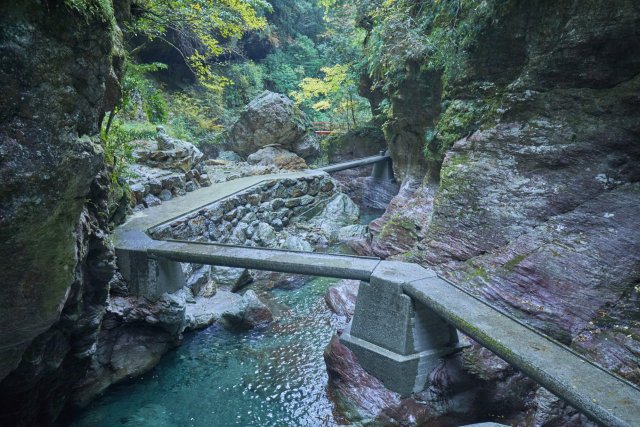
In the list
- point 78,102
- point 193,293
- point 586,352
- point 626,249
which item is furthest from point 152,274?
point 626,249

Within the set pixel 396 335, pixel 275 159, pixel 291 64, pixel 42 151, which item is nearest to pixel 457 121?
pixel 396 335

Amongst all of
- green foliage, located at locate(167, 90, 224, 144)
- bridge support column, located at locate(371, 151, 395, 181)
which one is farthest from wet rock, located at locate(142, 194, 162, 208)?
bridge support column, located at locate(371, 151, 395, 181)

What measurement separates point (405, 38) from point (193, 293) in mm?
6913

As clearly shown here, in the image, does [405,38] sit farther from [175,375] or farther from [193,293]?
[175,375]

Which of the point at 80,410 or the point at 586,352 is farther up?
the point at 586,352

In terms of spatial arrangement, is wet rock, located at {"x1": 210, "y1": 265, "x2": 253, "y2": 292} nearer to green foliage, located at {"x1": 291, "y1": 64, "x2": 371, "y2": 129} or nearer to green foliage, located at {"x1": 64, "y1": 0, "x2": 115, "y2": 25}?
green foliage, located at {"x1": 64, "y1": 0, "x2": 115, "y2": 25}

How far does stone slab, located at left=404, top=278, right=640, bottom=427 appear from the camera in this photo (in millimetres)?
2744

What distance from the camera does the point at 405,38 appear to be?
7.98m

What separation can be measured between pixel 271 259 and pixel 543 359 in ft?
11.2

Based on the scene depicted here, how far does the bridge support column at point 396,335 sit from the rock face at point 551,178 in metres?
0.92

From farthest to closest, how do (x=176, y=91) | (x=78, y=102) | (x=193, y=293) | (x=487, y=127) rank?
(x=176, y=91)
(x=193, y=293)
(x=487, y=127)
(x=78, y=102)

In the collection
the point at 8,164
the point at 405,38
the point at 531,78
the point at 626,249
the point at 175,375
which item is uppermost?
the point at 405,38

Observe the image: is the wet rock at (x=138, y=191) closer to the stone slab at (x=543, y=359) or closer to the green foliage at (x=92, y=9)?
the green foliage at (x=92, y=9)

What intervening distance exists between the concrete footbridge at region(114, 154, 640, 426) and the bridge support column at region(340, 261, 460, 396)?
1 centimetres
